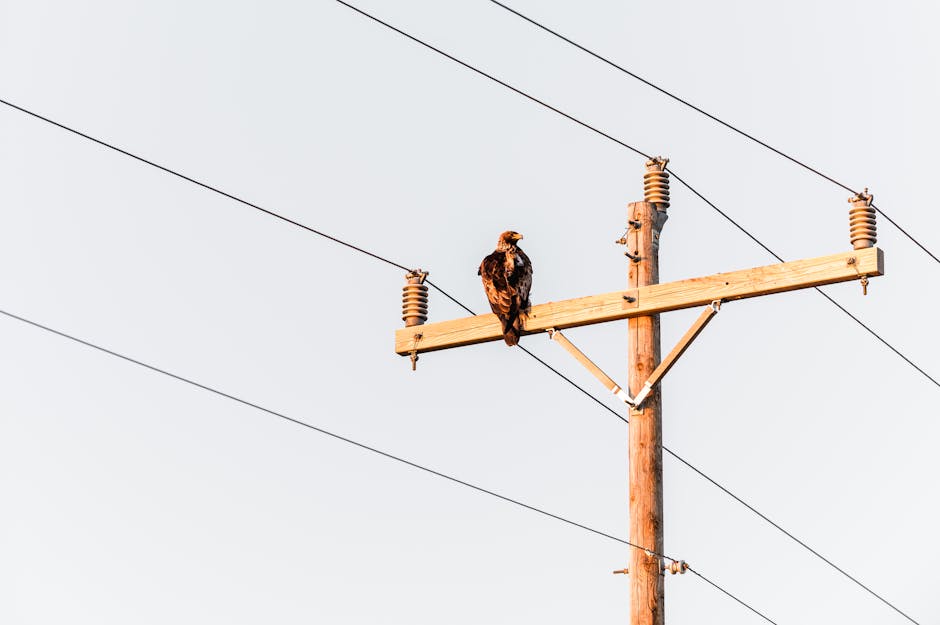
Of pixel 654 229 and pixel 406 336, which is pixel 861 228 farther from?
pixel 406 336

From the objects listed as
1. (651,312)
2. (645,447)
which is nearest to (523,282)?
(651,312)

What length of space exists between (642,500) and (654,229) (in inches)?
84.4

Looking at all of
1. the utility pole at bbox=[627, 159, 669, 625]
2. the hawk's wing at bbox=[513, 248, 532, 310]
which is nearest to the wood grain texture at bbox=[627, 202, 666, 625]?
the utility pole at bbox=[627, 159, 669, 625]

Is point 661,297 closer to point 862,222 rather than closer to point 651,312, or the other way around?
point 651,312

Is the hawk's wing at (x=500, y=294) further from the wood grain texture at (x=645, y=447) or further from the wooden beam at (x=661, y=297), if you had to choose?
the wood grain texture at (x=645, y=447)

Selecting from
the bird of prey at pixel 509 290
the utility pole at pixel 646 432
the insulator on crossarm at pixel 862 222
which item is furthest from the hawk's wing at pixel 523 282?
the insulator on crossarm at pixel 862 222

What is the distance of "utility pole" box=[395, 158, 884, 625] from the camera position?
51.7 feet

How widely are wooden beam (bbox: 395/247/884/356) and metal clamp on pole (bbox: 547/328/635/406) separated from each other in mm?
77

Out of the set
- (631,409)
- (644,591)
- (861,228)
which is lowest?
(644,591)

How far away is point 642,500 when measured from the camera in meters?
16.0

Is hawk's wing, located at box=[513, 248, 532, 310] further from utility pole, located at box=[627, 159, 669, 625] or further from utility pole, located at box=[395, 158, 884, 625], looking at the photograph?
utility pole, located at box=[627, 159, 669, 625]

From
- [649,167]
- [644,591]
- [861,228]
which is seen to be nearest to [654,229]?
[649,167]

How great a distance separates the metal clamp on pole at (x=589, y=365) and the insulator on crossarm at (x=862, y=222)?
2.00 m

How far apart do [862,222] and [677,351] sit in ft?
5.37
